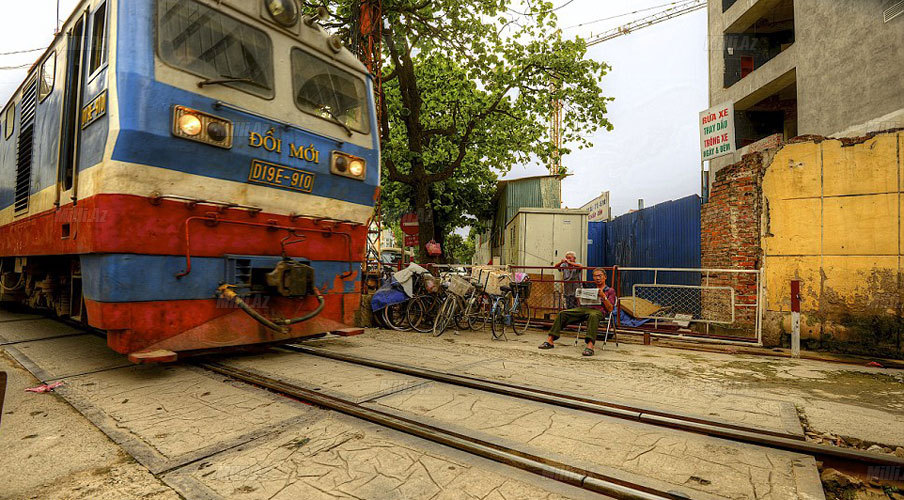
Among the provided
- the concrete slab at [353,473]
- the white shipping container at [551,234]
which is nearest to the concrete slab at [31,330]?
the concrete slab at [353,473]

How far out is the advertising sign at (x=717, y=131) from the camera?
32.7 feet

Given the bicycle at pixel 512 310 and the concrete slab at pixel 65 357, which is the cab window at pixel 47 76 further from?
the bicycle at pixel 512 310

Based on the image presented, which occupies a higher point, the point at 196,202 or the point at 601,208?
the point at 601,208

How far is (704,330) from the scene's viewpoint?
27.5ft

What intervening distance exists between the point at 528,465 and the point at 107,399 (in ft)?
10.7

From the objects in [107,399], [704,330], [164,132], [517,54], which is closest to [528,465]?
[107,399]

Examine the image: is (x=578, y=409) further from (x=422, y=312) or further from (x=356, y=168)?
(x=422, y=312)

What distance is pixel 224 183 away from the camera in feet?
13.4

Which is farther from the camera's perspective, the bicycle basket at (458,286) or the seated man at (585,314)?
the bicycle basket at (458,286)

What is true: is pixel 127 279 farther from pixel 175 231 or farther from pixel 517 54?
pixel 517 54

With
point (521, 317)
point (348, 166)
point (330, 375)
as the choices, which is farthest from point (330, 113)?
point (521, 317)

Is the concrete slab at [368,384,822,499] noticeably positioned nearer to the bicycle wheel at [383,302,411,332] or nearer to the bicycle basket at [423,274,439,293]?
the bicycle basket at [423,274,439,293]

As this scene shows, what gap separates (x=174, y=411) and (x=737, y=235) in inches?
325

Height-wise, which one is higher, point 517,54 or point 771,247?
point 517,54
